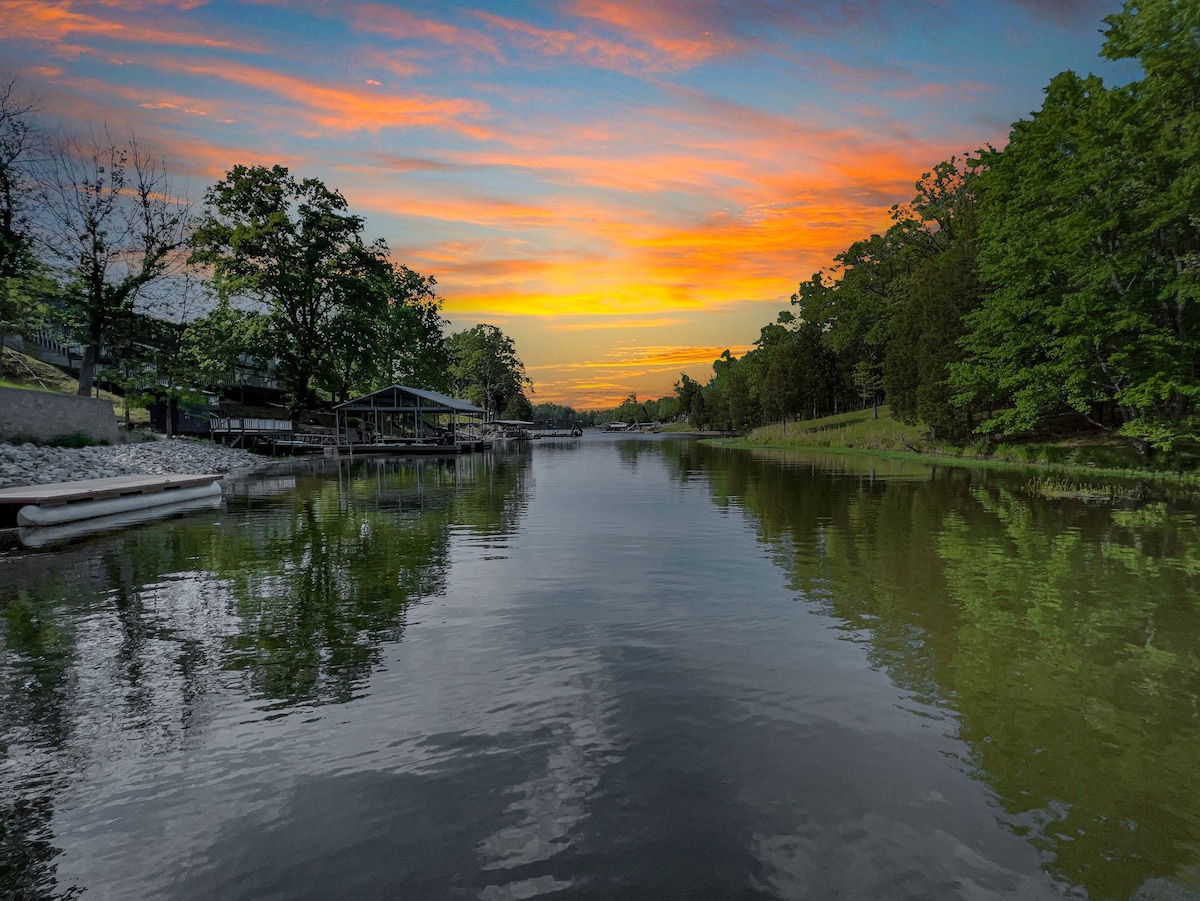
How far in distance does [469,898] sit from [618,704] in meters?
2.77

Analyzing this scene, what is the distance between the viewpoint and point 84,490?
19094mm

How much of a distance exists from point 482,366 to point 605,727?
12448 cm

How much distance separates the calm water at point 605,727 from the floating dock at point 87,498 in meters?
5.86

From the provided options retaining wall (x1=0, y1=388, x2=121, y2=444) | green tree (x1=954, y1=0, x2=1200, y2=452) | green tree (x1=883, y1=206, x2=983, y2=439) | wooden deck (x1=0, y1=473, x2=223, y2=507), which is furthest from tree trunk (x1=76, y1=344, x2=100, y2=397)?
green tree (x1=954, y1=0, x2=1200, y2=452)

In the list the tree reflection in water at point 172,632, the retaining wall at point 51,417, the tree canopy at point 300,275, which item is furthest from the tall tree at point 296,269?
the tree reflection in water at point 172,632

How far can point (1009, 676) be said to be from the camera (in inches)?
271

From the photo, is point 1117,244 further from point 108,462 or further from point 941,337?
point 108,462

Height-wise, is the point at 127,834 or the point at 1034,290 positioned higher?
the point at 1034,290

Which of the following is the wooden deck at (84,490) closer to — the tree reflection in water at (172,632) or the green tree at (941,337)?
the tree reflection in water at (172,632)

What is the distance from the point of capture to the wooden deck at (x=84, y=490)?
1748 cm

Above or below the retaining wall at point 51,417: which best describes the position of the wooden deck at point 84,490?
below

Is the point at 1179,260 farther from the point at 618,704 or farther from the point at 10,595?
the point at 10,595

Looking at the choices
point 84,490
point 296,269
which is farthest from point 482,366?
point 84,490

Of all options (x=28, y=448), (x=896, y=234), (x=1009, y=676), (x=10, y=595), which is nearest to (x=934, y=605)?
(x=1009, y=676)
